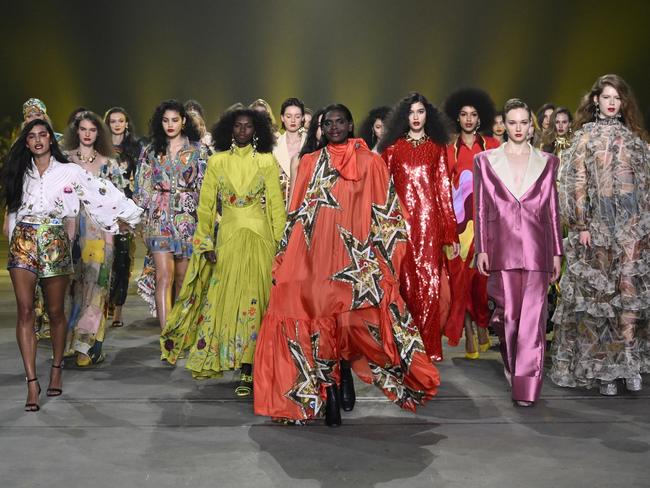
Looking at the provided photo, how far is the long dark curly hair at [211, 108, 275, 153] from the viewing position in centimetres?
597

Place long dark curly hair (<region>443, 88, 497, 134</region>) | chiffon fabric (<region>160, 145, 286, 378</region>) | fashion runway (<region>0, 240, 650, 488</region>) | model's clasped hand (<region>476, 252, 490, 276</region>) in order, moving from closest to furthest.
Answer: fashion runway (<region>0, 240, 650, 488</region>)
model's clasped hand (<region>476, 252, 490, 276</region>)
chiffon fabric (<region>160, 145, 286, 378</region>)
long dark curly hair (<region>443, 88, 497, 134</region>)

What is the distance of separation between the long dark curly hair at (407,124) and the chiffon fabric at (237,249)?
3.66ft

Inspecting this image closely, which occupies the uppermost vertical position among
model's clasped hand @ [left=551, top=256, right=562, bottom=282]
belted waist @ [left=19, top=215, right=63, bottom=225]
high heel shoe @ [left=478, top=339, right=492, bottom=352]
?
belted waist @ [left=19, top=215, right=63, bottom=225]

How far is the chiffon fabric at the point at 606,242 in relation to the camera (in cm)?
582

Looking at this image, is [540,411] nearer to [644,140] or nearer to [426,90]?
[644,140]

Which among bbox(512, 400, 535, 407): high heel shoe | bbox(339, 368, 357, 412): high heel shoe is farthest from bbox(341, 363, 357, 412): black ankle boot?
bbox(512, 400, 535, 407): high heel shoe

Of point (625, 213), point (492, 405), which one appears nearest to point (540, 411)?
point (492, 405)

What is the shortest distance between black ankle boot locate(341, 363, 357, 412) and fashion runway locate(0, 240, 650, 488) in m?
0.05

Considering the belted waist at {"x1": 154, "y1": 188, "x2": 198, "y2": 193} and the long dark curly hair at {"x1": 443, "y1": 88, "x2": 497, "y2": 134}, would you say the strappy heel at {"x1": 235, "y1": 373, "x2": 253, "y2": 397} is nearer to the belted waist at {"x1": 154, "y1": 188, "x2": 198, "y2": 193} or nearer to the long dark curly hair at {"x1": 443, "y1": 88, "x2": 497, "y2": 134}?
the belted waist at {"x1": 154, "y1": 188, "x2": 198, "y2": 193}

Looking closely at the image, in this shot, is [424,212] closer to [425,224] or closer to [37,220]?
[425,224]

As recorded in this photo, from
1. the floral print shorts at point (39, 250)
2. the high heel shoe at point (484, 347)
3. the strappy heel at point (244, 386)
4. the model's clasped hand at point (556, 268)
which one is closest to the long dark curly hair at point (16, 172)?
the floral print shorts at point (39, 250)

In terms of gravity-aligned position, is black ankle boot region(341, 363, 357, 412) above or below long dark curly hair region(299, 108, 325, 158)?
below

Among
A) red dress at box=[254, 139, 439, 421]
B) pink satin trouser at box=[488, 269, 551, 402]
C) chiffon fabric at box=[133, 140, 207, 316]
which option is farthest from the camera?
chiffon fabric at box=[133, 140, 207, 316]

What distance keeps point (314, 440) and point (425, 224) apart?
2303 mm
